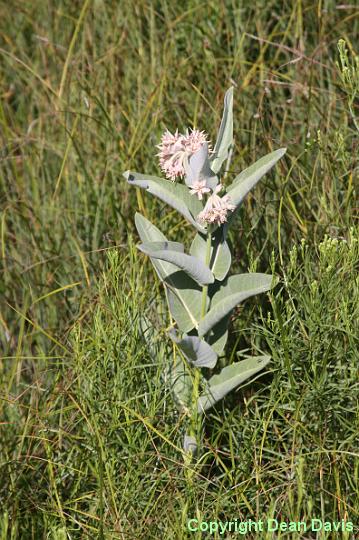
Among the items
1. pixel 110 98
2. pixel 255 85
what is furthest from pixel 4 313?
pixel 255 85

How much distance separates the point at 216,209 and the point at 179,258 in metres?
0.17

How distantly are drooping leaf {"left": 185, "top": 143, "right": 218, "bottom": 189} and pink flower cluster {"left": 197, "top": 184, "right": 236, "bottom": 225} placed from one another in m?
0.05

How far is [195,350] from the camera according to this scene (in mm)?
2467

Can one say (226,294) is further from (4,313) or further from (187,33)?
(187,33)

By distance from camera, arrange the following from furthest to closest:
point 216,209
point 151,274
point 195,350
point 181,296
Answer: point 151,274 → point 181,296 → point 195,350 → point 216,209

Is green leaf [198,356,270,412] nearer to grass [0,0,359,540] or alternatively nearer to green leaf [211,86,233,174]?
grass [0,0,359,540]

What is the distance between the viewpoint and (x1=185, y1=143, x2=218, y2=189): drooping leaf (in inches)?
92.4

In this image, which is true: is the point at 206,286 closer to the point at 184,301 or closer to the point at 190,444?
the point at 184,301

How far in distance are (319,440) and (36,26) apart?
2800mm

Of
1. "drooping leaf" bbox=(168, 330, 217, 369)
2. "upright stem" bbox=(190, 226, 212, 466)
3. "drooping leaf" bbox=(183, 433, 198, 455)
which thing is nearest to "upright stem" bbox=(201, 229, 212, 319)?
"upright stem" bbox=(190, 226, 212, 466)

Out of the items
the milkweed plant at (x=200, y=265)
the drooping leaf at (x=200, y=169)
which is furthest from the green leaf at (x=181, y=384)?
the drooping leaf at (x=200, y=169)

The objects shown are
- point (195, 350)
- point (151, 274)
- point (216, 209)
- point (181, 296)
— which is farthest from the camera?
point (151, 274)

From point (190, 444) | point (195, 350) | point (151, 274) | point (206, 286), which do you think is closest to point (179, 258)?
point (206, 286)

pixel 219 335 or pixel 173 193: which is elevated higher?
pixel 173 193
